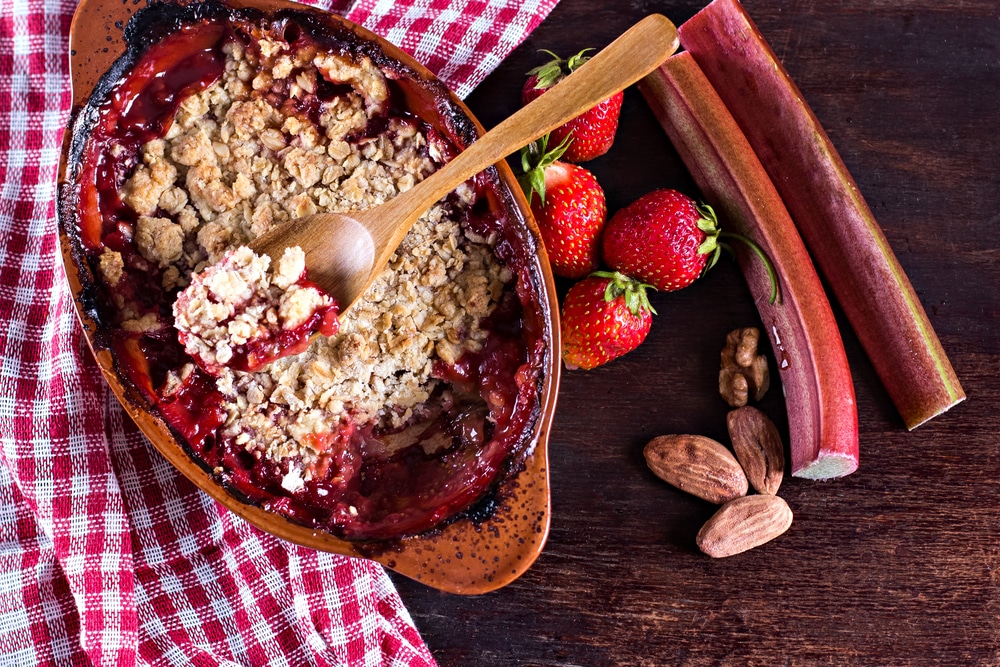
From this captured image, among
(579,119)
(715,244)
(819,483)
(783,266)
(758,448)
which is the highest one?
(579,119)

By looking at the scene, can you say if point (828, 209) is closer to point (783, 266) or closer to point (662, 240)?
point (783, 266)

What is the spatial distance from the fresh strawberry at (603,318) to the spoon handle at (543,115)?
0.45m

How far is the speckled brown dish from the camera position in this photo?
1.65m

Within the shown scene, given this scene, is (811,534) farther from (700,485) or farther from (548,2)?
(548,2)

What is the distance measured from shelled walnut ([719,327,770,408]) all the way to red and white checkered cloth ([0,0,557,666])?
948 millimetres

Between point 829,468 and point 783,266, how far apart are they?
528 millimetres

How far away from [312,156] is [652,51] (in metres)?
0.75

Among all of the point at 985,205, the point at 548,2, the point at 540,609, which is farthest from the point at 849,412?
the point at 548,2

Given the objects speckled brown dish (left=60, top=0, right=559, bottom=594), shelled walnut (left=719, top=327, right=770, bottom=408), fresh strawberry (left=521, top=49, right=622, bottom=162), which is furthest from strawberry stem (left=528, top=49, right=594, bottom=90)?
shelled walnut (left=719, top=327, right=770, bottom=408)

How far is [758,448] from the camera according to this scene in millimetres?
2100

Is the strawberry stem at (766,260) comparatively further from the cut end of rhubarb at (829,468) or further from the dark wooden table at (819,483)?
the cut end of rhubarb at (829,468)

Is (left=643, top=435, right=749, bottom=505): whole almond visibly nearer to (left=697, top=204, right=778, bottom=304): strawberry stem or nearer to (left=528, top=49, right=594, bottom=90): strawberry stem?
(left=697, top=204, right=778, bottom=304): strawberry stem

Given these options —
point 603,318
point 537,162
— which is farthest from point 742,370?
point 537,162

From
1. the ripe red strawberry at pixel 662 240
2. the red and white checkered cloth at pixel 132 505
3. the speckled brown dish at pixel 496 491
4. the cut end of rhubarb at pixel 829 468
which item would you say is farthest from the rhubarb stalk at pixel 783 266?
the speckled brown dish at pixel 496 491
